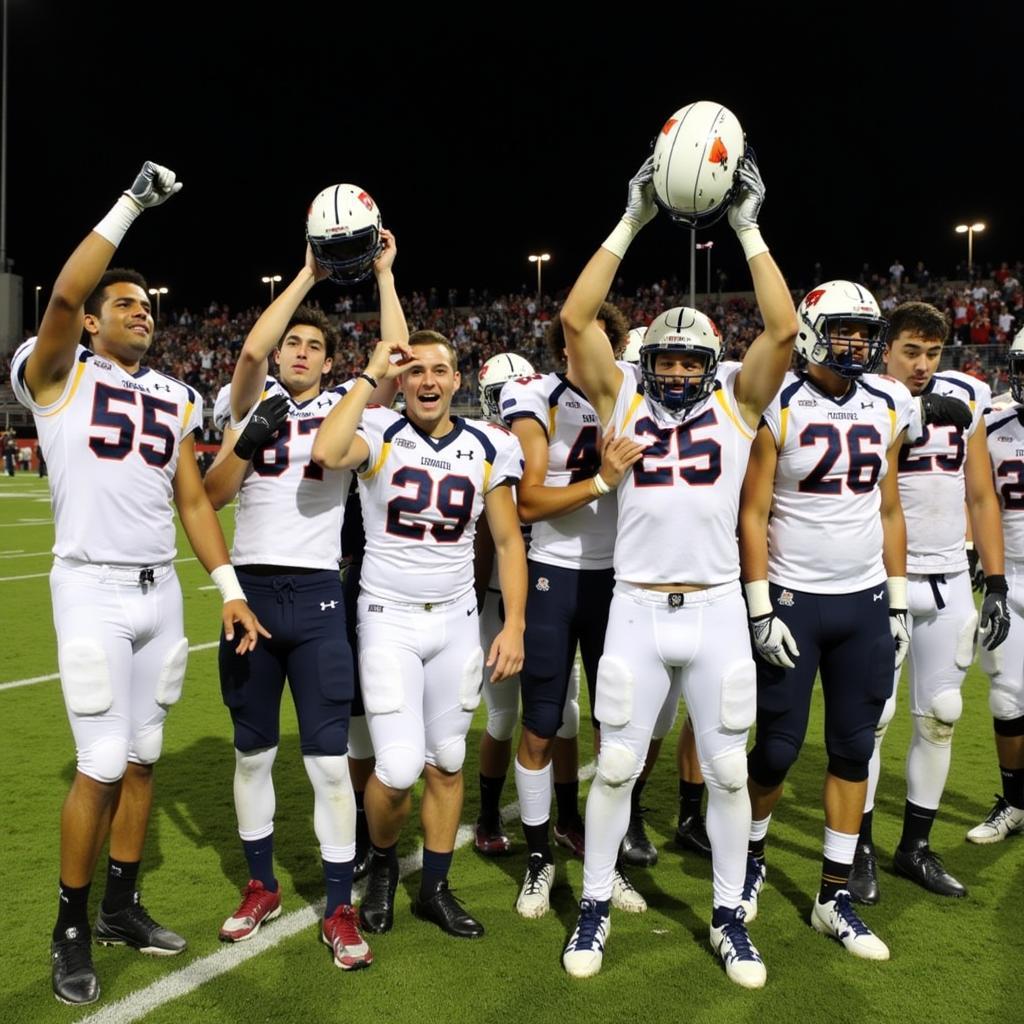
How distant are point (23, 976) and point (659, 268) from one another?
4987 centimetres

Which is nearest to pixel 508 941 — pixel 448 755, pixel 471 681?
pixel 448 755

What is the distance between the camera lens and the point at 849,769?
374 cm

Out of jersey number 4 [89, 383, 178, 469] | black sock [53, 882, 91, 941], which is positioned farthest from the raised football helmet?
black sock [53, 882, 91, 941]

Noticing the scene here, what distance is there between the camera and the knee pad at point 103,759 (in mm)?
3299

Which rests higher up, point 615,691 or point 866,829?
point 615,691

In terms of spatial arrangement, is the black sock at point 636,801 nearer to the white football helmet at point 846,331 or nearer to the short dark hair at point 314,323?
the white football helmet at point 846,331

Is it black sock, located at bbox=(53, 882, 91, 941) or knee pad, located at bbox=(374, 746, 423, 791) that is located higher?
knee pad, located at bbox=(374, 746, 423, 791)

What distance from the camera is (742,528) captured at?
12.2 feet

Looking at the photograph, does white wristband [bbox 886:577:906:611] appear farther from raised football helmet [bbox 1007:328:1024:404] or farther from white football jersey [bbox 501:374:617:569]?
raised football helmet [bbox 1007:328:1024:404]

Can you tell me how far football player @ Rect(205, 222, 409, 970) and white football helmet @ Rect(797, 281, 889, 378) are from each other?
5.00 ft

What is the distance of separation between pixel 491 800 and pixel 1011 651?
2390mm

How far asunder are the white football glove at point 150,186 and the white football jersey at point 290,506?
0.80m

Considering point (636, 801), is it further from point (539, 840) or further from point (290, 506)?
point (290, 506)

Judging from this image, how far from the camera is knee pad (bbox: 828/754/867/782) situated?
3732 millimetres
